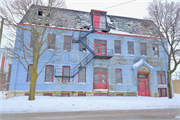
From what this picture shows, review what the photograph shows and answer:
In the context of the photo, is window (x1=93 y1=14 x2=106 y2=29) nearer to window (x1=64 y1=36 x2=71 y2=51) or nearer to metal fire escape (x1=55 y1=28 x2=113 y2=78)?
metal fire escape (x1=55 y1=28 x2=113 y2=78)

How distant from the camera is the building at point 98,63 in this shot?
15.4 metres

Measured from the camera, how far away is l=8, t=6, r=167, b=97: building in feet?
50.4

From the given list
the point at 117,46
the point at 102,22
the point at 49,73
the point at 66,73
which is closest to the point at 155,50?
the point at 117,46

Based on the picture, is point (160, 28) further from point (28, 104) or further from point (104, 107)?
point (28, 104)

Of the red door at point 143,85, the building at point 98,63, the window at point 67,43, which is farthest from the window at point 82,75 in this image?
the red door at point 143,85

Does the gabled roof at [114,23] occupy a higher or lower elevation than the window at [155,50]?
higher

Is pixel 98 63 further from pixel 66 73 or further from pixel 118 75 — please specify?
pixel 66 73

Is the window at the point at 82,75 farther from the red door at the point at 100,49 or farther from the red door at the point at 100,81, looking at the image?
the red door at the point at 100,49

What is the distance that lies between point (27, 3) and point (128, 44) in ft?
43.4

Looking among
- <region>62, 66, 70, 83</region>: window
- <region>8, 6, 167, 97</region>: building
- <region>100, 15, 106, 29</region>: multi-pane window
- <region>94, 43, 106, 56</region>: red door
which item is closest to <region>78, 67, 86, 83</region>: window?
<region>8, 6, 167, 97</region>: building

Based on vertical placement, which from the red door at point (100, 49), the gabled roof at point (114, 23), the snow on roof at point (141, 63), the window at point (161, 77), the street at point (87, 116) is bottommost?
the street at point (87, 116)

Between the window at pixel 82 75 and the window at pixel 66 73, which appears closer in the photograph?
the window at pixel 66 73

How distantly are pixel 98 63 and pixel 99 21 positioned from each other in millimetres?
6087

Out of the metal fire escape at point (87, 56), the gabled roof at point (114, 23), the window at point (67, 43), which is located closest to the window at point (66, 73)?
the metal fire escape at point (87, 56)
